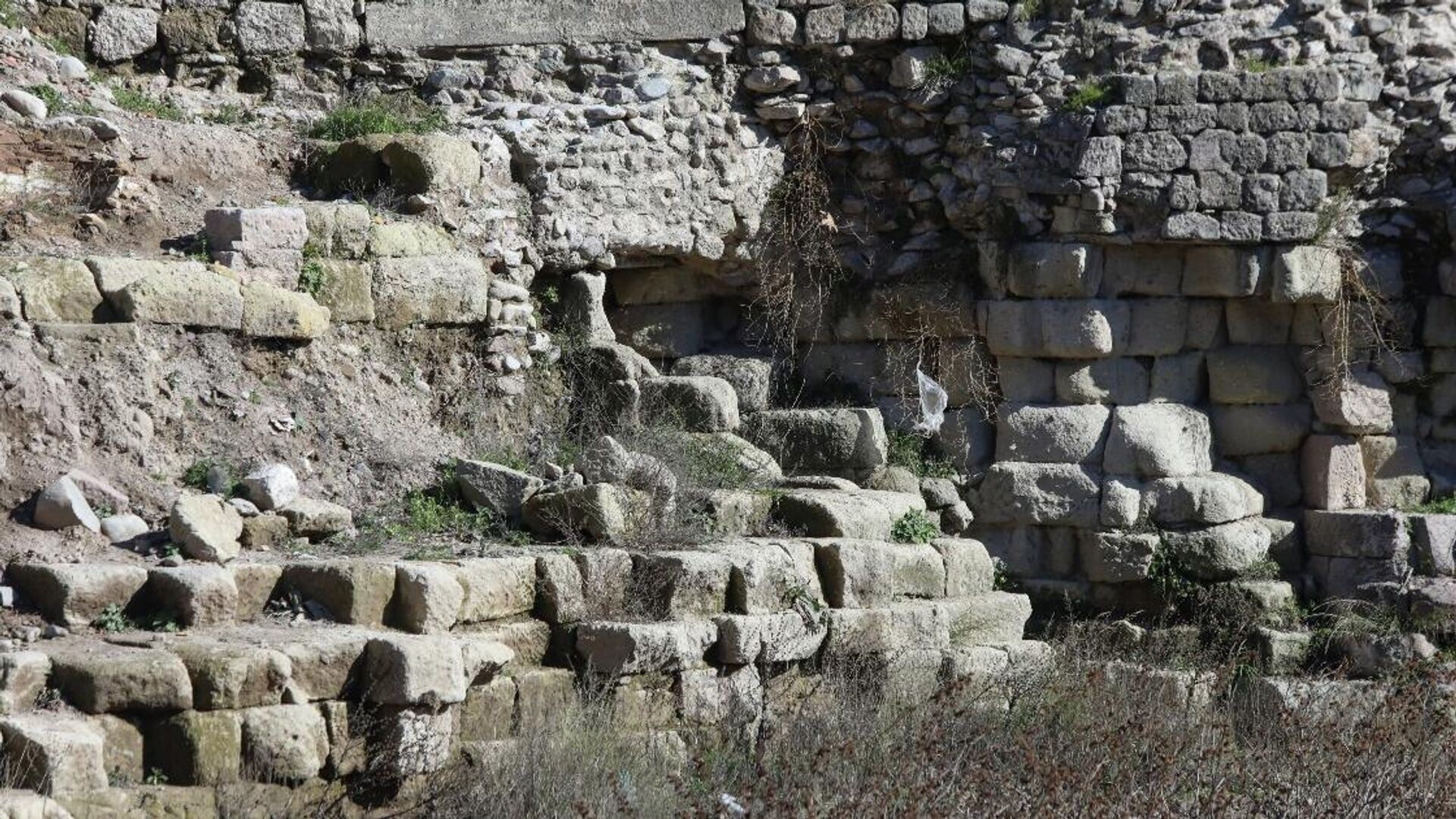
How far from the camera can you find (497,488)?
7.97m

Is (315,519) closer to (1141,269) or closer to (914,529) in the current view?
(914,529)

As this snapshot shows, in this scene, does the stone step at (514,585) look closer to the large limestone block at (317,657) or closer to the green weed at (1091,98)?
the large limestone block at (317,657)

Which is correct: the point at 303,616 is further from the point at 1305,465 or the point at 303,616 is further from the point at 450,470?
the point at 1305,465

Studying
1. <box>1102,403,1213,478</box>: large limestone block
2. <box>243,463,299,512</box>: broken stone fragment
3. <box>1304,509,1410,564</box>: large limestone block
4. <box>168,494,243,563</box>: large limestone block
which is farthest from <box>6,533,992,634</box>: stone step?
<box>1304,509,1410,564</box>: large limestone block

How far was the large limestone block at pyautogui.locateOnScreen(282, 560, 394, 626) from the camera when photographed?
659cm

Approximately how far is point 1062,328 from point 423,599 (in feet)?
15.9

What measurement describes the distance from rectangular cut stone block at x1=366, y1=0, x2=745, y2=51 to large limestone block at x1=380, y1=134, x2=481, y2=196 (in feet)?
4.05

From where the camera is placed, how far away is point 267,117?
32.2ft

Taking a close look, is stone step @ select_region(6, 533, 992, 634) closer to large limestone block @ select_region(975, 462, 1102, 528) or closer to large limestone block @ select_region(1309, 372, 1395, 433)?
large limestone block @ select_region(975, 462, 1102, 528)

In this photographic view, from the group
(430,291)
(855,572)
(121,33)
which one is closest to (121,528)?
(430,291)

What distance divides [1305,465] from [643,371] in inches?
158

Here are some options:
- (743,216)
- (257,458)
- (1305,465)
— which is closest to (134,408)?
(257,458)

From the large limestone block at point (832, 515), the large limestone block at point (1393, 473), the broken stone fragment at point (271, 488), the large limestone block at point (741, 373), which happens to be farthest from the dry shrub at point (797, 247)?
the broken stone fragment at point (271, 488)

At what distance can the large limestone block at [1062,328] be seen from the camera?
1017 centimetres
